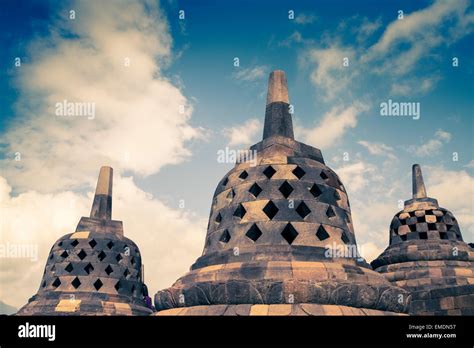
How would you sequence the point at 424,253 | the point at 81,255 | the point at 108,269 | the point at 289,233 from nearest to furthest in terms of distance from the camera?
the point at 289,233 → the point at 424,253 → the point at 81,255 → the point at 108,269

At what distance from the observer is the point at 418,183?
61.1ft

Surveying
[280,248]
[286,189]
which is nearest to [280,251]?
[280,248]

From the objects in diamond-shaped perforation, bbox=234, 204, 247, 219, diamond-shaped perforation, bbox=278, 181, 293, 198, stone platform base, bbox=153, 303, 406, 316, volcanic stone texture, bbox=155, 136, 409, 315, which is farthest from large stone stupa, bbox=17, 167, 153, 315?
diamond-shaped perforation, bbox=278, 181, 293, 198

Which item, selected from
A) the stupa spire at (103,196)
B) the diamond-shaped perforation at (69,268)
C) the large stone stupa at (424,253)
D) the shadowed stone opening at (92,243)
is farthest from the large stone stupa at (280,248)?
the stupa spire at (103,196)

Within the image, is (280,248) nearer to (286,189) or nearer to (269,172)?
(286,189)

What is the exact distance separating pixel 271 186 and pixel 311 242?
1504mm

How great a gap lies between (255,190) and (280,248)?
1.57 m

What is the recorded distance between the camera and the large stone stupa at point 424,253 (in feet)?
46.6

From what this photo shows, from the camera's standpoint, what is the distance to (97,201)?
19.2 m

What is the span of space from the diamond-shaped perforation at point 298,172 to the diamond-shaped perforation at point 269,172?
1.54 feet


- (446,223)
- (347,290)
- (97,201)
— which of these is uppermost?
(97,201)

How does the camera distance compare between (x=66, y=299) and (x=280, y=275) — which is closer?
(x=280, y=275)
